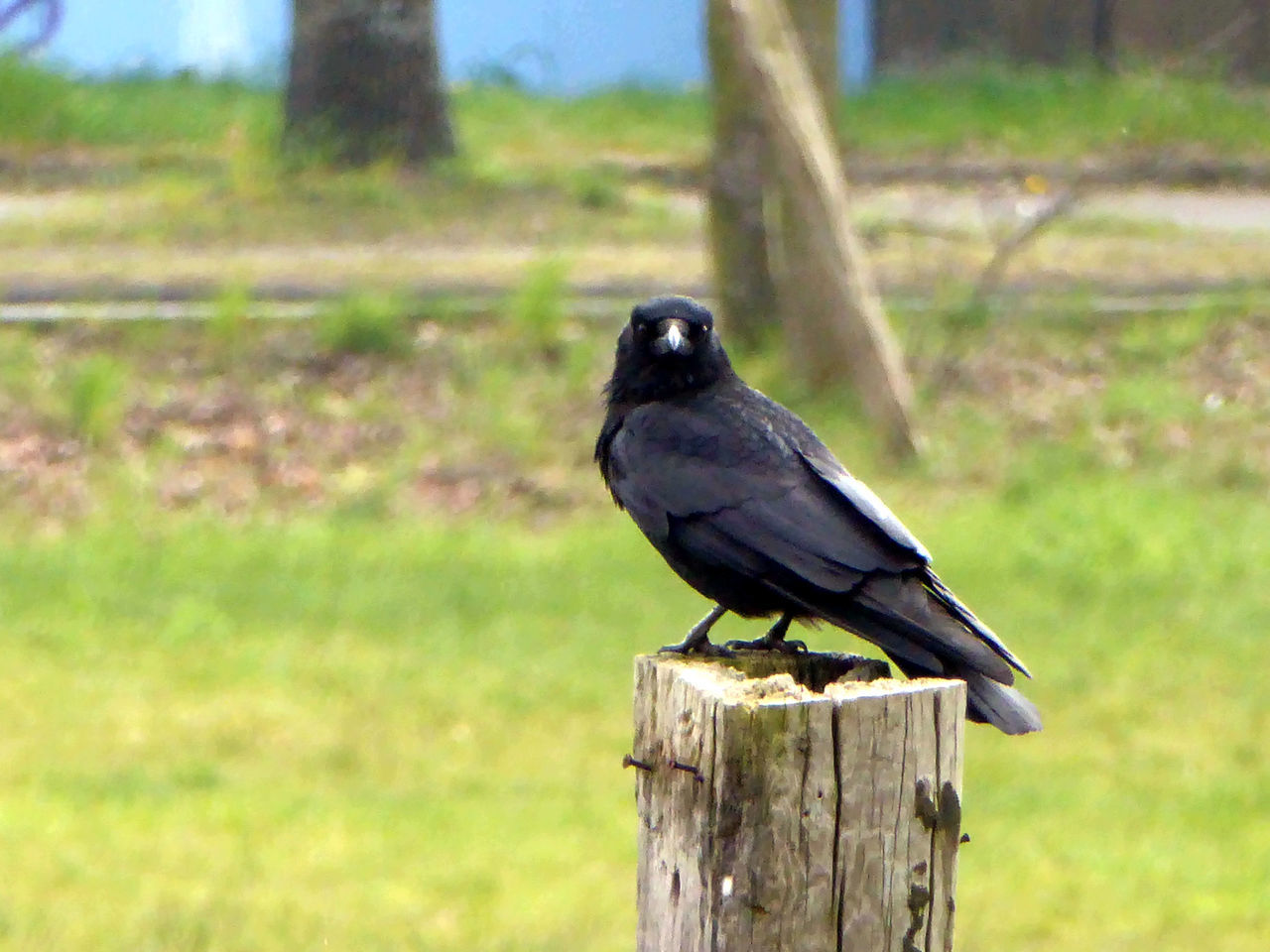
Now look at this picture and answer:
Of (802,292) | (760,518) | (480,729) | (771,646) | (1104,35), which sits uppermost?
(1104,35)

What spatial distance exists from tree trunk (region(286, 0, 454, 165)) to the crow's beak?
10042 mm

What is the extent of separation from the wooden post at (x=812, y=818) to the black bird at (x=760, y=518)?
33cm

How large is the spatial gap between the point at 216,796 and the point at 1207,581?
388 cm

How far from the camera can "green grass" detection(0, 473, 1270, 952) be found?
4.79 meters

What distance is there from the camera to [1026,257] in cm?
1221

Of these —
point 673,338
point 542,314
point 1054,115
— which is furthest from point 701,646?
point 1054,115

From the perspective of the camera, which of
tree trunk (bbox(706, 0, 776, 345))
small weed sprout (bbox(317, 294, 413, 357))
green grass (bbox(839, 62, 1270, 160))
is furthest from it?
green grass (bbox(839, 62, 1270, 160))

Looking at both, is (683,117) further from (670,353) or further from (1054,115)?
(670,353)

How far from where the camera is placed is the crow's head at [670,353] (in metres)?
3.71

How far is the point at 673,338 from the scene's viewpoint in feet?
12.0

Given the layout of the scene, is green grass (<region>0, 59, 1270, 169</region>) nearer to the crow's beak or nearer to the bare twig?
the bare twig

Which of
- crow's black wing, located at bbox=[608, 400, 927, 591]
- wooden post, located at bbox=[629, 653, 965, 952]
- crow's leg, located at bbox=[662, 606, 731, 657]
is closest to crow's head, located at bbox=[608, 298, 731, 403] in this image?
crow's black wing, located at bbox=[608, 400, 927, 591]

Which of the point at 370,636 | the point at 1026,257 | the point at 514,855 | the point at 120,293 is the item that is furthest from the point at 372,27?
the point at 514,855

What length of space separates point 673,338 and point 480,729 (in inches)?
103
